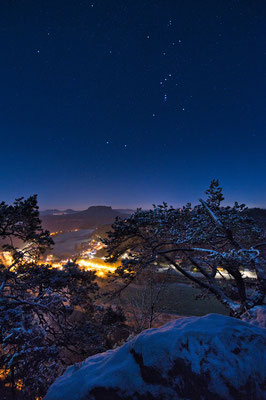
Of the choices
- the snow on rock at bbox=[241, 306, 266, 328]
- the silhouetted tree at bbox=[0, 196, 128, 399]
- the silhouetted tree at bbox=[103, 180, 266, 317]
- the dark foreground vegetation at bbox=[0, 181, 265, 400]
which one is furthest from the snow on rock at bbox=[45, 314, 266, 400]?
the silhouetted tree at bbox=[103, 180, 266, 317]

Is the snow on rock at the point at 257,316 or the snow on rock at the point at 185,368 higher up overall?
the snow on rock at the point at 185,368

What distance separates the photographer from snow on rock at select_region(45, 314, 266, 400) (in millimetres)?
1743

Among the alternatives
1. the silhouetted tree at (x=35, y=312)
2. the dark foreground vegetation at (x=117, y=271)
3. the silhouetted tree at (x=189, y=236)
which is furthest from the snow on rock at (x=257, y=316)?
the silhouetted tree at (x=35, y=312)

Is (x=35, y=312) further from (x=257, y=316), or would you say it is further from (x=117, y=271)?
(x=257, y=316)

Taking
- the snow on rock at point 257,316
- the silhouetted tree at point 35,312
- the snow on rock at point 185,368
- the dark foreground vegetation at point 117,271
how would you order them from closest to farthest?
the snow on rock at point 185,368, the snow on rock at point 257,316, the silhouetted tree at point 35,312, the dark foreground vegetation at point 117,271

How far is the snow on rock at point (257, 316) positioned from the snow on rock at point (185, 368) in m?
2.40

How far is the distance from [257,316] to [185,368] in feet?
11.5

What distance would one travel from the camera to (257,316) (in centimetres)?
411

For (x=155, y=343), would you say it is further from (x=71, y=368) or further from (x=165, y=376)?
(x=71, y=368)

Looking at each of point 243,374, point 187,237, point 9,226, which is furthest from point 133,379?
point 9,226

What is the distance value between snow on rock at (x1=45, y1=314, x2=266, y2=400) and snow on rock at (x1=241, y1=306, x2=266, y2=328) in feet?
7.88

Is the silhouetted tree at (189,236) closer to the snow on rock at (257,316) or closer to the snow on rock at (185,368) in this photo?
the snow on rock at (257,316)

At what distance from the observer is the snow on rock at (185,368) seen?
1.74m

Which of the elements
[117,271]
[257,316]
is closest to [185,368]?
[257,316]
